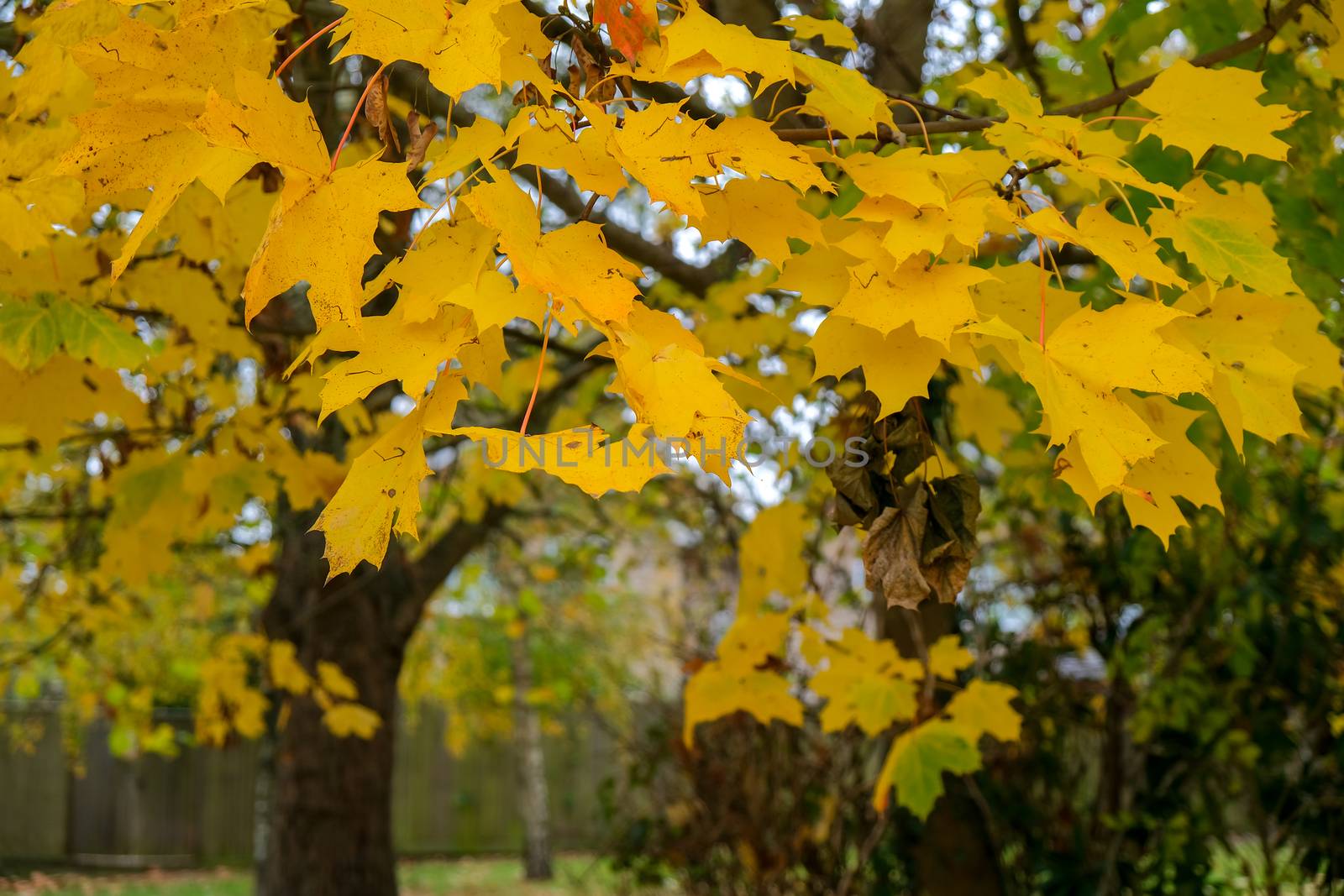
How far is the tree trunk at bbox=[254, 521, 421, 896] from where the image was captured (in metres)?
5.19

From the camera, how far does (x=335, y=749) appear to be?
5.40 meters

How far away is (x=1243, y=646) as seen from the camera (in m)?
3.84

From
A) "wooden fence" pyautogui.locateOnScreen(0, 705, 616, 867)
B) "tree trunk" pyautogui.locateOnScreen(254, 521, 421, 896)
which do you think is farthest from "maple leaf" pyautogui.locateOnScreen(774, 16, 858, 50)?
"wooden fence" pyautogui.locateOnScreen(0, 705, 616, 867)

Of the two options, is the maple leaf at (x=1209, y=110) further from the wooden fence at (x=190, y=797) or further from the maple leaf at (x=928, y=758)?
the wooden fence at (x=190, y=797)

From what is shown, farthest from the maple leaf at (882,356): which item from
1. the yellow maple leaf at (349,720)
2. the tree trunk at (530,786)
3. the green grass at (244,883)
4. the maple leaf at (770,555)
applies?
the tree trunk at (530,786)

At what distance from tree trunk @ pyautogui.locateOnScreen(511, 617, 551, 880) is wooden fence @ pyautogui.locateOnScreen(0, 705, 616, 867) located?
0.80 metres

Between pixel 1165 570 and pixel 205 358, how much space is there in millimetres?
3369

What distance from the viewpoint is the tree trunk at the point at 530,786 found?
10.4 m

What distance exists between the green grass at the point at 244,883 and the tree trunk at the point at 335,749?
3.59m

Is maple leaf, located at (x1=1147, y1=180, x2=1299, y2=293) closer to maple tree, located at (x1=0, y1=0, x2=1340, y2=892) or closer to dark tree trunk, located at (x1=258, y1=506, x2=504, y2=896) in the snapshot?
maple tree, located at (x1=0, y1=0, x2=1340, y2=892)

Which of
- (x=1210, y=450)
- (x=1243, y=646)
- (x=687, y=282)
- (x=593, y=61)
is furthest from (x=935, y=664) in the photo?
(x=593, y=61)

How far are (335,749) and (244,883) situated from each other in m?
6.35

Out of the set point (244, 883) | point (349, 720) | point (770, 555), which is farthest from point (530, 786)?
point (770, 555)

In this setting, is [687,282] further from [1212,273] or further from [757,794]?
[1212,273]
